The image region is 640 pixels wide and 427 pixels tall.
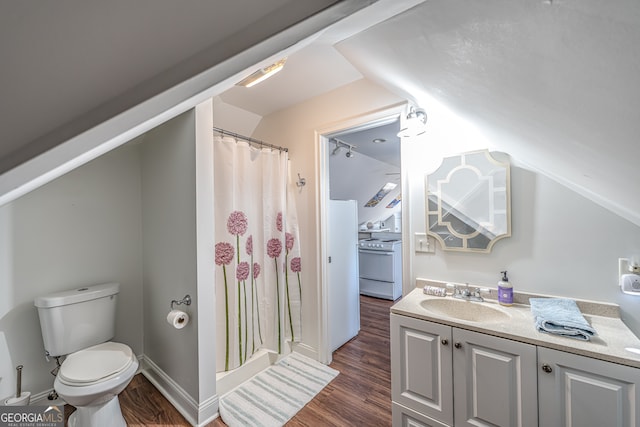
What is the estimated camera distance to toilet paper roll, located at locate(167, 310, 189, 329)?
149 cm

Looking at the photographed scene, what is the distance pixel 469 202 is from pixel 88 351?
265 centimetres

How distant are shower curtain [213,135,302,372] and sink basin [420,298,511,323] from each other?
119cm

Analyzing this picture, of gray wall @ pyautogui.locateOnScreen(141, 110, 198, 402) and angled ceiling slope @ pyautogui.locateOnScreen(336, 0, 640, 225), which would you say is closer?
angled ceiling slope @ pyautogui.locateOnScreen(336, 0, 640, 225)

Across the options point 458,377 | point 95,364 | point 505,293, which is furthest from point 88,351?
point 505,293

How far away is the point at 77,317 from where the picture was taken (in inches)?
62.9

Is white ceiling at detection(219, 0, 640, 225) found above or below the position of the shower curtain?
above

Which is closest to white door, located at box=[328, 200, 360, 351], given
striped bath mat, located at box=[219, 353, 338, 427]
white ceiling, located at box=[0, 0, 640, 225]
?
striped bath mat, located at box=[219, 353, 338, 427]

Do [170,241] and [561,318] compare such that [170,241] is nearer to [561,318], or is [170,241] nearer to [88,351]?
[88,351]

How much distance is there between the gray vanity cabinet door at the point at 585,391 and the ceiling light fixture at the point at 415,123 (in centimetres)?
131

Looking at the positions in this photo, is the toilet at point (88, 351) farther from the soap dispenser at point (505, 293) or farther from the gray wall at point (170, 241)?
the soap dispenser at point (505, 293)

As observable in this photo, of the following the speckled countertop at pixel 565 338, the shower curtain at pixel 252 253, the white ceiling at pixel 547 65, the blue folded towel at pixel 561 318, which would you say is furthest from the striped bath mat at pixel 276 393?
the white ceiling at pixel 547 65

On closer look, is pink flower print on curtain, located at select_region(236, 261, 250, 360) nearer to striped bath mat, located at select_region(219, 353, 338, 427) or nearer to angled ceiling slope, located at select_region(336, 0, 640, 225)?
striped bath mat, located at select_region(219, 353, 338, 427)

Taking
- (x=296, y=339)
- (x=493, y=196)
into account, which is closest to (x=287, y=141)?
(x=493, y=196)

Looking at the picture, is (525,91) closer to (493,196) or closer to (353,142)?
(493,196)
